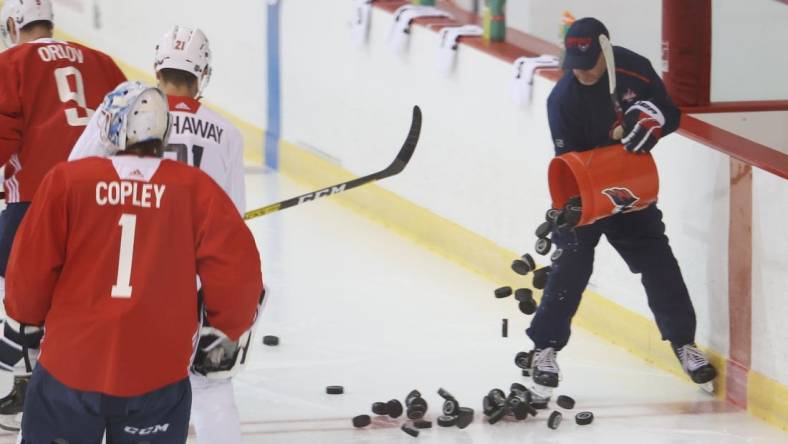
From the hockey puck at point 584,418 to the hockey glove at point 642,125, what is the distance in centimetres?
87

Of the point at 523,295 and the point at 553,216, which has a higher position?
the point at 553,216

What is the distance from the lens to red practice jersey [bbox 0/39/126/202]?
4.87 m

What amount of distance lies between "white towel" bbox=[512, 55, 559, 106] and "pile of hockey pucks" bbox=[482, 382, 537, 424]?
5.76 feet

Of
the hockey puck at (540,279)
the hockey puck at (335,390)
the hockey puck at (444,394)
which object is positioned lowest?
the hockey puck at (335,390)

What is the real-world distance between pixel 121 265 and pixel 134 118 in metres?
0.35

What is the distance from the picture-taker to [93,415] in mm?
3523

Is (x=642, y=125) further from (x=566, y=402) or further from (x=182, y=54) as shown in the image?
(x=182, y=54)

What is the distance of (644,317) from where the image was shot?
20.0ft

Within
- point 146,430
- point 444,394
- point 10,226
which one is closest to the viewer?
point 146,430

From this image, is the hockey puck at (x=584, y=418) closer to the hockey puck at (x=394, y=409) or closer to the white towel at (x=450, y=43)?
the hockey puck at (x=394, y=409)

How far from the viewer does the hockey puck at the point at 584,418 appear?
532cm

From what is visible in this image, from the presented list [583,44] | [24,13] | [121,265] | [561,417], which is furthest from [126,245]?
[561,417]

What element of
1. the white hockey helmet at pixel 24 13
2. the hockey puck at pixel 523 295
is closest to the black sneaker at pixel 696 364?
the hockey puck at pixel 523 295

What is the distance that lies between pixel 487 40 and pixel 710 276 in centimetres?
203
